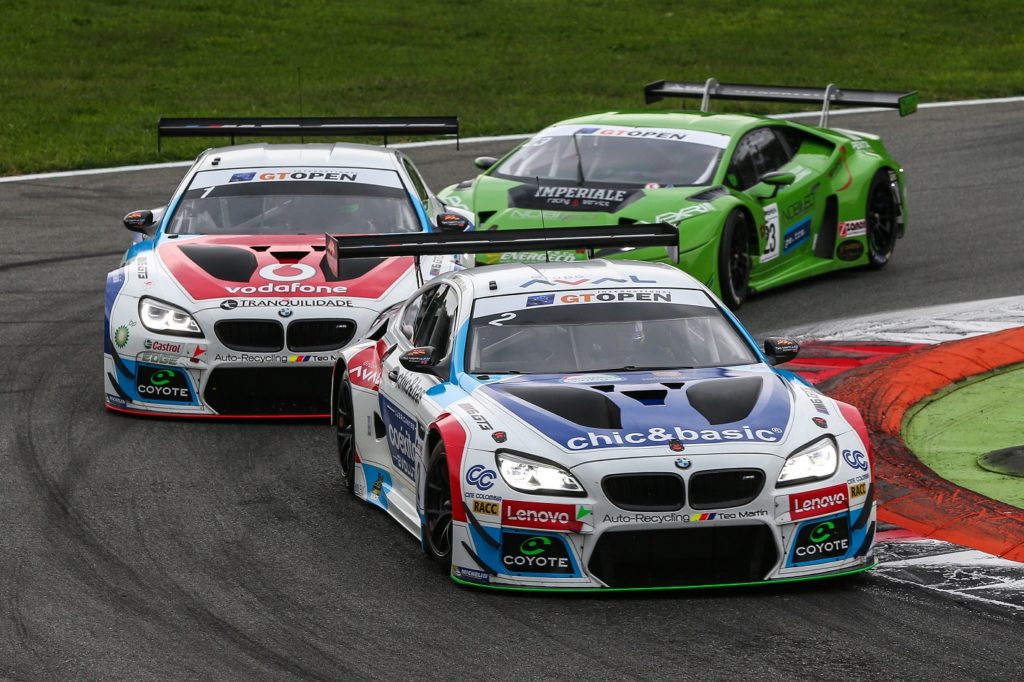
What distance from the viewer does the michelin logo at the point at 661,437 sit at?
23.5 ft

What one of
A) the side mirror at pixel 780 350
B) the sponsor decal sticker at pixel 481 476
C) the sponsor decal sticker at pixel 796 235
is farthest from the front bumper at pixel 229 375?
the sponsor decal sticker at pixel 796 235

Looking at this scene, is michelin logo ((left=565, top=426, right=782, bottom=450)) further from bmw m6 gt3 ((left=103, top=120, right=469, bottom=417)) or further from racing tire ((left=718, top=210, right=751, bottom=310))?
racing tire ((left=718, top=210, right=751, bottom=310))

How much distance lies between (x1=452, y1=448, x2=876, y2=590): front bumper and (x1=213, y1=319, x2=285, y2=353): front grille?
145 inches

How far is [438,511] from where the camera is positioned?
7.59 meters

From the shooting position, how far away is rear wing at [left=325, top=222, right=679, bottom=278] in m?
9.05

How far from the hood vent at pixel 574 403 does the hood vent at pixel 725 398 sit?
36 centimetres

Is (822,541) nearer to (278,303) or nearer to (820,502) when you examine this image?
(820,502)

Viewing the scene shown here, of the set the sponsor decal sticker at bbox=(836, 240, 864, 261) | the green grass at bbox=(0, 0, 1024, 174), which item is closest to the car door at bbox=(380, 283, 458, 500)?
the sponsor decal sticker at bbox=(836, 240, 864, 261)

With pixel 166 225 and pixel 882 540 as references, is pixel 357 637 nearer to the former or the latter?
pixel 882 540

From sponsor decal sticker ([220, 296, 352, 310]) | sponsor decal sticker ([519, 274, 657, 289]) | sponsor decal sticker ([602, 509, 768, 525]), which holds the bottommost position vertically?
sponsor decal sticker ([220, 296, 352, 310])

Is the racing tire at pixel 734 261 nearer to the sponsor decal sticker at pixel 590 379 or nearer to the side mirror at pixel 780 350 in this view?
the side mirror at pixel 780 350

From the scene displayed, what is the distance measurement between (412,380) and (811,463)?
2.01 m

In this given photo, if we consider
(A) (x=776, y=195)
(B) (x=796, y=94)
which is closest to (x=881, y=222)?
(B) (x=796, y=94)

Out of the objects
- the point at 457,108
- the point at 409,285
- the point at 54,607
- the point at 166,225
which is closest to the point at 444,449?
the point at 54,607
